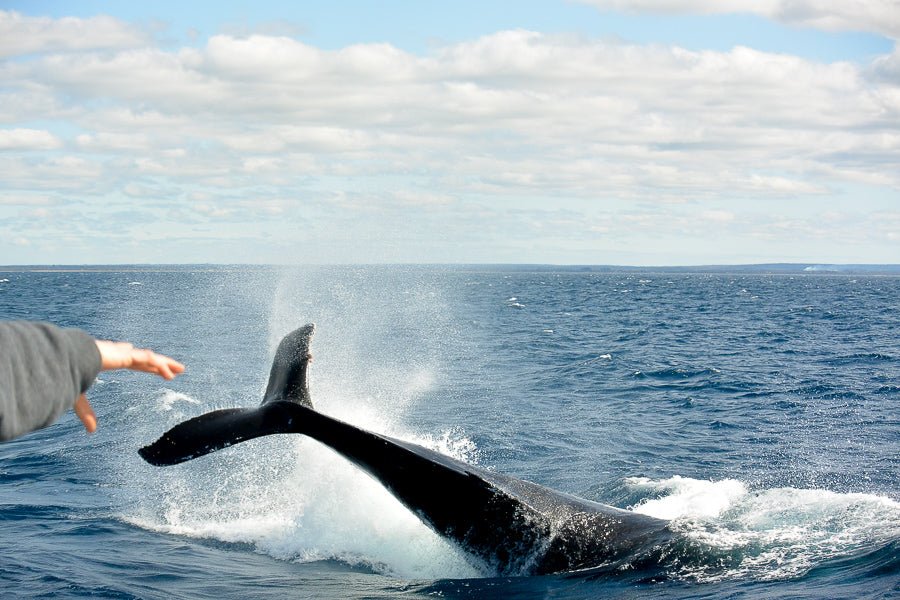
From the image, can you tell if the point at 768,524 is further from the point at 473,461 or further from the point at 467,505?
the point at 473,461

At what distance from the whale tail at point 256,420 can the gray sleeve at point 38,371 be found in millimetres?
5644

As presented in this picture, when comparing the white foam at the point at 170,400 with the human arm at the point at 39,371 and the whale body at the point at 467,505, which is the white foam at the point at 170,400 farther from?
the human arm at the point at 39,371

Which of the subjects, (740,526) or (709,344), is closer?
(740,526)

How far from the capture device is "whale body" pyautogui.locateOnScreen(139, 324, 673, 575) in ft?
28.9

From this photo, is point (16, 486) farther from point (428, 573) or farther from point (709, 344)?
point (709, 344)

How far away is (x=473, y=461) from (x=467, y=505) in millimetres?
6590

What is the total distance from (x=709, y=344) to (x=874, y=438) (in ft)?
74.2

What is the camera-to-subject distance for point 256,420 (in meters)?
8.64

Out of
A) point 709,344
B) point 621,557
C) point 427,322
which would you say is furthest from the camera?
point 427,322

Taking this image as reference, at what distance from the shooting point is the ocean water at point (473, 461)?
895 centimetres

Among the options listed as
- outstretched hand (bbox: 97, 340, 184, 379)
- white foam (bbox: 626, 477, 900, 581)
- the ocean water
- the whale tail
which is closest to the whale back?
the whale tail

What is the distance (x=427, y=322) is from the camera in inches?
2019

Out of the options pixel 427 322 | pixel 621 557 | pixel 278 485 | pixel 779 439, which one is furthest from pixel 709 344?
pixel 621 557

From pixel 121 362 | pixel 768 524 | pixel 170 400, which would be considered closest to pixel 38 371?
pixel 121 362
